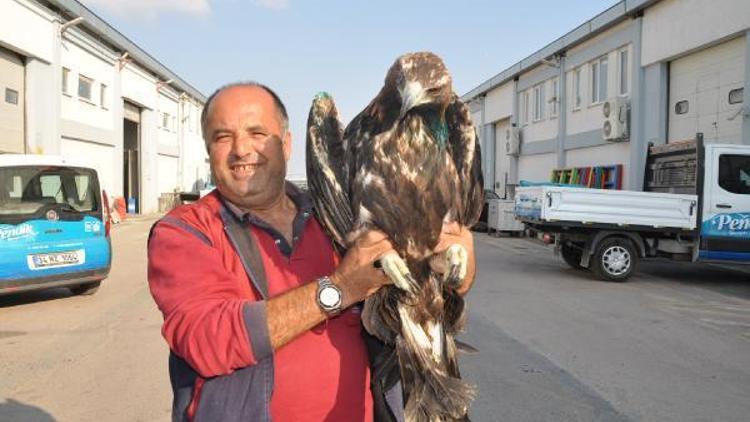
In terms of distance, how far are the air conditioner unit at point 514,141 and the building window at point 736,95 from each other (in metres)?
14.3

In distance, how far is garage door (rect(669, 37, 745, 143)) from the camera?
14.4 metres

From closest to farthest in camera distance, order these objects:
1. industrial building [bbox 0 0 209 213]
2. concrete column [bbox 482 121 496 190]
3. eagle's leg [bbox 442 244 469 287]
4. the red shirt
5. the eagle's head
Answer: the red shirt < eagle's leg [bbox 442 244 469 287] < the eagle's head < industrial building [bbox 0 0 209 213] < concrete column [bbox 482 121 496 190]

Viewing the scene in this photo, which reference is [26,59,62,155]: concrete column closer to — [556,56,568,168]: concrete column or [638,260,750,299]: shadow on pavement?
[638,260,750,299]: shadow on pavement

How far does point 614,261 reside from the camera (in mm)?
11281

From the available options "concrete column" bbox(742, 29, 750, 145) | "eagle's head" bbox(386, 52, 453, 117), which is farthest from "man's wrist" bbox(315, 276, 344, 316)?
"concrete column" bbox(742, 29, 750, 145)

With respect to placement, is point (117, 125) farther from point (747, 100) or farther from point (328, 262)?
point (328, 262)

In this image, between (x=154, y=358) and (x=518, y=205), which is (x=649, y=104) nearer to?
(x=518, y=205)

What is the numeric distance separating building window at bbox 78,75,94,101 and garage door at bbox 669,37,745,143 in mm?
21120

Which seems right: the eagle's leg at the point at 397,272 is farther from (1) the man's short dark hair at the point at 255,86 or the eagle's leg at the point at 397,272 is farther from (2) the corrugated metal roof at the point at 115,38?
(2) the corrugated metal roof at the point at 115,38

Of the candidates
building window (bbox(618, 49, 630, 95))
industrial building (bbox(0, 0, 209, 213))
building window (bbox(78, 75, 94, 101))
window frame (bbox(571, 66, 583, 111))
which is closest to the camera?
industrial building (bbox(0, 0, 209, 213))

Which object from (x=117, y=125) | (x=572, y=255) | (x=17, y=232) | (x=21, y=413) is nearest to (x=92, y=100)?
(x=117, y=125)

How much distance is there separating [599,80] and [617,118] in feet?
11.0

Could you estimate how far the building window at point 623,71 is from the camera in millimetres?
19641

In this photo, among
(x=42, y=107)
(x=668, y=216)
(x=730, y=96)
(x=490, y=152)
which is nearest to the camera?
(x=668, y=216)
